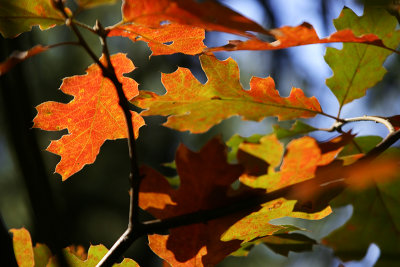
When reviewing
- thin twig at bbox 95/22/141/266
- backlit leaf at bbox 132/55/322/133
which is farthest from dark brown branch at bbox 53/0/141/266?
backlit leaf at bbox 132/55/322/133

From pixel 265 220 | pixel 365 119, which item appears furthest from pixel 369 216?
pixel 265 220

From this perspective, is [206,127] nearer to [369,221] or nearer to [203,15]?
[203,15]

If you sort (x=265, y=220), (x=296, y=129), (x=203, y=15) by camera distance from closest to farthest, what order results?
(x=203, y=15)
(x=265, y=220)
(x=296, y=129)

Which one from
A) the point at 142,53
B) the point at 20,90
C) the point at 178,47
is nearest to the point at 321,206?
the point at 178,47

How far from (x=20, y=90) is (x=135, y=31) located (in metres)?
0.20

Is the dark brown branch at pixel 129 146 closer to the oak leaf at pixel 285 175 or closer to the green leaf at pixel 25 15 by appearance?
the green leaf at pixel 25 15

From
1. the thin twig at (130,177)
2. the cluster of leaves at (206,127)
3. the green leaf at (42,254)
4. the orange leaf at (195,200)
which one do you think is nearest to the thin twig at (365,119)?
the cluster of leaves at (206,127)

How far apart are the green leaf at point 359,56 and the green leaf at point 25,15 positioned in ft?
1.43

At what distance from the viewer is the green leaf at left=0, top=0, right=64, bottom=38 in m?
0.48

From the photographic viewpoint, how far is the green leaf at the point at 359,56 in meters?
0.67

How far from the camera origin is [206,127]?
56 centimetres

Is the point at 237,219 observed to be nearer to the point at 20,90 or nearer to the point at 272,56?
the point at 20,90

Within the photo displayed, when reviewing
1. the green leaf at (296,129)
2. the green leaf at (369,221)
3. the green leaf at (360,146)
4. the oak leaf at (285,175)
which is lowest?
the green leaf at (369,221)

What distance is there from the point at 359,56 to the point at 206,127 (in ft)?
1.08
